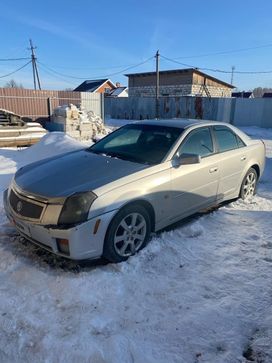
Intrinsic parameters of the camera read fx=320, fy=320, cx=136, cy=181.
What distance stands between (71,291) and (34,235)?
0.71m

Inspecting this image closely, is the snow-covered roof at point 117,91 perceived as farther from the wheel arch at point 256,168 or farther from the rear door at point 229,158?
the rear door at point 229,158

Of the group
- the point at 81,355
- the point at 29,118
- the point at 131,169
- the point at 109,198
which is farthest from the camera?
the point at 29,118

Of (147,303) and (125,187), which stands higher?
(125,187)

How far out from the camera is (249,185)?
5582 millimetres

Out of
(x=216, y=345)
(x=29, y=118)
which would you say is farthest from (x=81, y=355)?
(x=29, y=118)

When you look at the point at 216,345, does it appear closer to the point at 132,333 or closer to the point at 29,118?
the point at 132,333

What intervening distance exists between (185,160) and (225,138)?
1411 mm

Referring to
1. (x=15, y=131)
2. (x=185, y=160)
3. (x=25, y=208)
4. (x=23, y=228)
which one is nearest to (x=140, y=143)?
(x=185, y=160)

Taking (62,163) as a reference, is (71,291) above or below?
below

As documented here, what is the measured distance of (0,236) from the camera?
12.7ft

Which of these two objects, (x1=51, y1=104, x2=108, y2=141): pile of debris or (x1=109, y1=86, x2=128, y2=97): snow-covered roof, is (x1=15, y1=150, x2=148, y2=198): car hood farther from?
(x1=109, y1=86, x2=128, y2=97): snow-covered roof

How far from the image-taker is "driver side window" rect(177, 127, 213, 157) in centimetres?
415

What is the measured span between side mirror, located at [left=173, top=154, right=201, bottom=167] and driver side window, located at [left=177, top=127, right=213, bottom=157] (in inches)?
4.5

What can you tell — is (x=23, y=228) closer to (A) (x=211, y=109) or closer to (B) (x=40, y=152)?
(B) (x=40, y=152)
